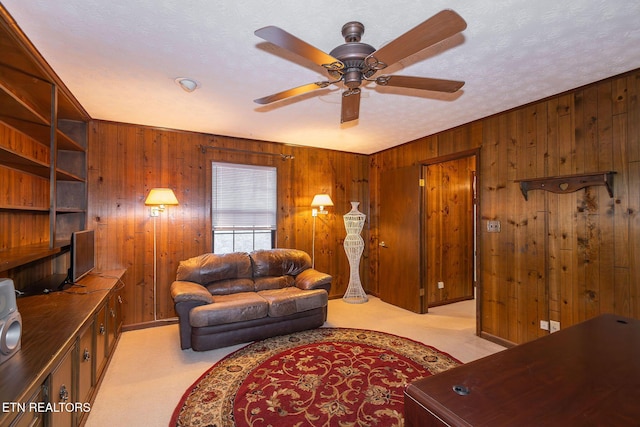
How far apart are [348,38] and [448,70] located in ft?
3.50

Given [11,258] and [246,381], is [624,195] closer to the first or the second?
[246,381]

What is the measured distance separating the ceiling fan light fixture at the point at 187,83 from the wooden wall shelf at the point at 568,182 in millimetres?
3342

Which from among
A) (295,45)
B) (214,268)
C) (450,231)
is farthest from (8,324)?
(450,231)

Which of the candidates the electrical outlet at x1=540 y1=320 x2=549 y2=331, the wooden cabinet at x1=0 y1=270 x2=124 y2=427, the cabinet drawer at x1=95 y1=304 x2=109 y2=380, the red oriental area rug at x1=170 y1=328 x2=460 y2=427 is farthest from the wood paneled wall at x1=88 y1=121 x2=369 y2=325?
the electrical outlet at x1=540 y1=320 x2=549 y2=331

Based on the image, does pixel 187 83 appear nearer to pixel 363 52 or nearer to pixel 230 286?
pixel 363 52

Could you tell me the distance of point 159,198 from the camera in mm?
3471

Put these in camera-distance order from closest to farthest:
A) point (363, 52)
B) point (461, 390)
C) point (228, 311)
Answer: point (461, 390)
point (363, 52)
point (228, 311)

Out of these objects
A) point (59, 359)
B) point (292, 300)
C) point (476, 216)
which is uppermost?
point (476, 216)

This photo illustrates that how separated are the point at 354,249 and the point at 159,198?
9.87ft

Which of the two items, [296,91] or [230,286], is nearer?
[296,91]

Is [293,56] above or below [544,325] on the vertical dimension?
above

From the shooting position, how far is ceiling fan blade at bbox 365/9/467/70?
1.19 metres

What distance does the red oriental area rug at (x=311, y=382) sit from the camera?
2062 mm

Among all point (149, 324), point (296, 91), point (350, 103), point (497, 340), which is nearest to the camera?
point (296, 91)
